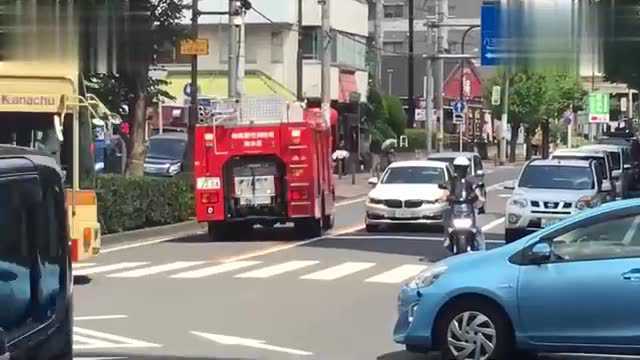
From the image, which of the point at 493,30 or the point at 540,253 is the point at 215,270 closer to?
the point at 493,30

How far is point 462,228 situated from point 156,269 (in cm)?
504

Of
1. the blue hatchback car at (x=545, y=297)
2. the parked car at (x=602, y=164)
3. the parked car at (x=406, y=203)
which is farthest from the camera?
the parked car at (x=406, y=203)

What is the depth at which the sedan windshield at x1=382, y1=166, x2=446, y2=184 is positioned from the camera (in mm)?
28859

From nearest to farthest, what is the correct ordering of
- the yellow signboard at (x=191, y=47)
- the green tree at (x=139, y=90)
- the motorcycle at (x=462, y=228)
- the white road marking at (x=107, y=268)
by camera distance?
the motorcycle at (x=462, y=228) < the white road marking at (x=107, y=268) < the green tree at (x=139, y=90) < the yellow signboard at (x=191, y=47)

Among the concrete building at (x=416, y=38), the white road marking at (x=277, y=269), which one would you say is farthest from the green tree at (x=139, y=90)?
the concrete building at (x=416, y=38)

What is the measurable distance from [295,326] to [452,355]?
3310mm

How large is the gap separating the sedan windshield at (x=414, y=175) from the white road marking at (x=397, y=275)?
8.39 metres

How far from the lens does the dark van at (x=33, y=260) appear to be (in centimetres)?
564

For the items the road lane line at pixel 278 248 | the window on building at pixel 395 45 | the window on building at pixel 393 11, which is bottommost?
the road lane line at pixel 278 248

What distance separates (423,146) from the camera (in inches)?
2923

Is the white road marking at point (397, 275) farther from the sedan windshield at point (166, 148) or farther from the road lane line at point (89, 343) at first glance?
the sedan windshield at point (166, 148)

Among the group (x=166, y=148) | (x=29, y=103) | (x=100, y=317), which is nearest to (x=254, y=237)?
(x=29, y=103)

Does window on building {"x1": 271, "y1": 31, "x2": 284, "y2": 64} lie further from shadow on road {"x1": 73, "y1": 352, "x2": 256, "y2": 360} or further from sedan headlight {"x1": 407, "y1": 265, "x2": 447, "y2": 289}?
sedan headlight {"x1": 407, "y1": 265, "x2": 447, "y2": 289}

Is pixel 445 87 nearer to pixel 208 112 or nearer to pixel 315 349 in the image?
pixel 208 112
